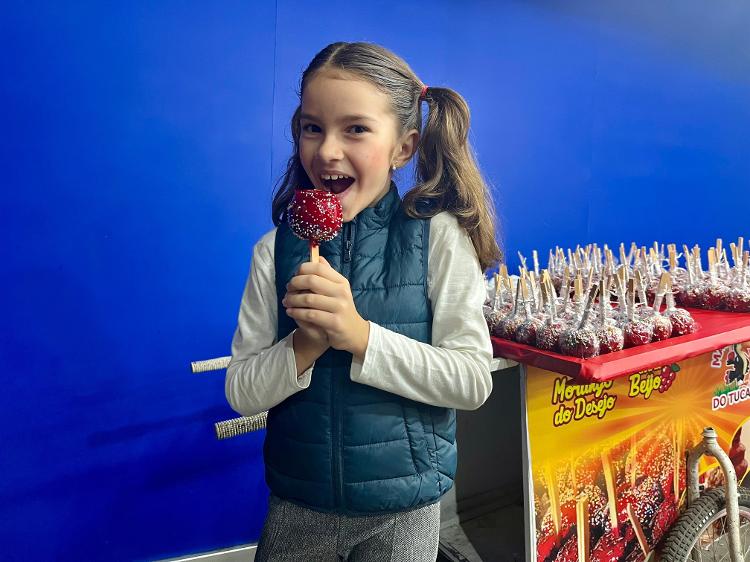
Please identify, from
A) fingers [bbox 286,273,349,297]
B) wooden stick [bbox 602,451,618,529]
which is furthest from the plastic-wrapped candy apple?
fingers [bbox 286,273,349,297]

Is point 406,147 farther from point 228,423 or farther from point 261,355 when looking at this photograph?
point 228,423

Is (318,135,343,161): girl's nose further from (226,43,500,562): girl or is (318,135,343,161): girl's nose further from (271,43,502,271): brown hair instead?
(271,43,502,271): brown hair

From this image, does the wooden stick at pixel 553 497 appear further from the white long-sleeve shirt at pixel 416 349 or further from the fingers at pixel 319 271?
the fingers at pixel 319 271

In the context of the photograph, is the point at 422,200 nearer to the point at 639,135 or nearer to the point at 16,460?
the point at 16,460

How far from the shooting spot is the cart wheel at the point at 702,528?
6.51 feet

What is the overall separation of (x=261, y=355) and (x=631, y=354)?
43.6 inches

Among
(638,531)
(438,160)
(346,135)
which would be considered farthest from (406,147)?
(638,531)

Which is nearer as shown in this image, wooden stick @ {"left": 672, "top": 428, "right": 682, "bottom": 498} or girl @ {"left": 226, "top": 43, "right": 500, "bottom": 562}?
girl @ {"left": 226, "top": 43, "right": 500, "bottom": 562}

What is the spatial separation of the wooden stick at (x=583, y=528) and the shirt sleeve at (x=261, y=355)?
1245 mm

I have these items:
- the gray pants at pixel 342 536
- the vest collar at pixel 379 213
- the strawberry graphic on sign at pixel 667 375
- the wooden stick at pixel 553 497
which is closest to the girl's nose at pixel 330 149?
the vest collar at pixel 379 213

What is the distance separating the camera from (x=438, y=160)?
1248 mm

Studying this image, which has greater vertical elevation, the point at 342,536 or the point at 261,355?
the point at 261,355

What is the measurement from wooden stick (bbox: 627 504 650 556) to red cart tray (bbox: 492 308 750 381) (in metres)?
0.63

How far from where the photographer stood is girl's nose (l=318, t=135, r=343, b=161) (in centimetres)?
107
